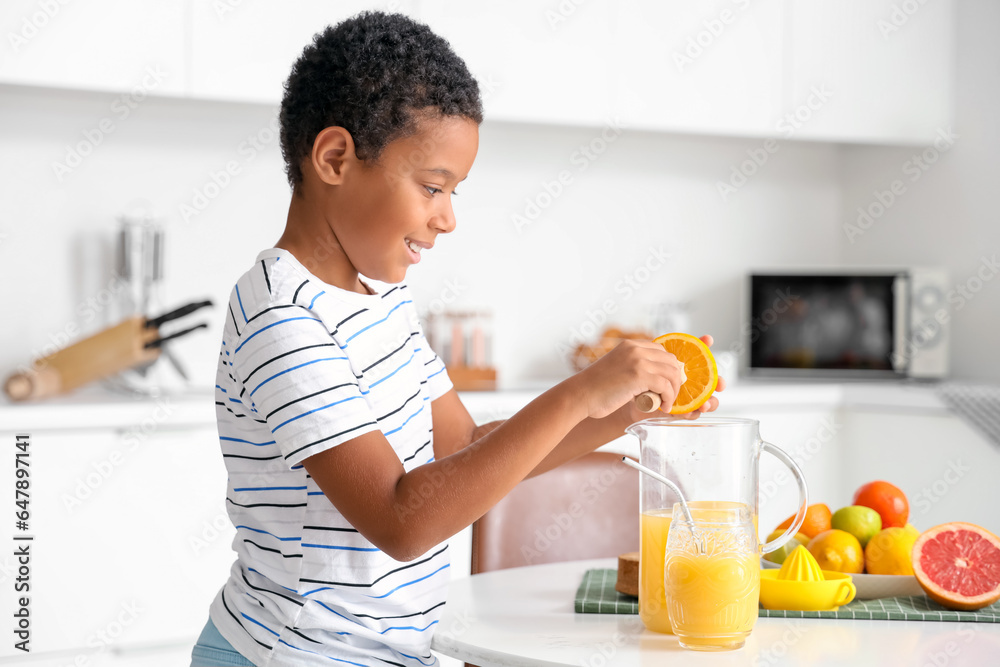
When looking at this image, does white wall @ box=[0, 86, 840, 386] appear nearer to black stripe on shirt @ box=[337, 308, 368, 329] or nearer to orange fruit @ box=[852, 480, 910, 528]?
black stripe on shirt @ box=[337, 308, 368, 329]

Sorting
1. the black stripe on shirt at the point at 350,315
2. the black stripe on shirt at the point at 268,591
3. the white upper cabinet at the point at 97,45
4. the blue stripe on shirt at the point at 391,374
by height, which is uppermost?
the white upper cabinet at the point at 97,45

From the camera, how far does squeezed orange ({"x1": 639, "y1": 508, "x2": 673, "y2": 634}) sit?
842mm

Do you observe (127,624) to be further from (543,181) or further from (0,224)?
(543,181)

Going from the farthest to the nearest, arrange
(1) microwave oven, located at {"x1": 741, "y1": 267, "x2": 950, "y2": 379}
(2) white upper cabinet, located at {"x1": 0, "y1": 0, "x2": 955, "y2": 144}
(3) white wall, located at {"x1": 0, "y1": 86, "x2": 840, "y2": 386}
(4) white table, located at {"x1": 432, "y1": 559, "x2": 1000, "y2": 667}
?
(1) microwave oven, located at {"x1": 741, "y1": 267, "x2": 950, "y2": 379} → (3) white wall, located at {"x1": 0, "y1": 86, "x2": 840, "y2": 386} → (2) white upper cabinet, located at {"x1": 0, "y1": 0, "x2": 955, "y2": 144} → (4) white table, located at {"x1": 432, "y1": 559, "x2": 1000, "y2": 667}

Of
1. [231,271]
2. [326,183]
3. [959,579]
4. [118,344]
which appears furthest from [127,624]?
[959,579]

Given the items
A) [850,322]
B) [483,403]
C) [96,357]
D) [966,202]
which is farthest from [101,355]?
[966,202]

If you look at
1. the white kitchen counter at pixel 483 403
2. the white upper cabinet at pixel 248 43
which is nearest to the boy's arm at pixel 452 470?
the white kitchen counter at pixel 483 403

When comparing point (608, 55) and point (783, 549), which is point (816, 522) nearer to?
point (783, 549)

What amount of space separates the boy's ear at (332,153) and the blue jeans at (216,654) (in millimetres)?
434

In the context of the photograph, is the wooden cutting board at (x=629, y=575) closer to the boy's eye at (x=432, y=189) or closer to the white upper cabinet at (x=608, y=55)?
the boy's eye at (x=432, y=189)

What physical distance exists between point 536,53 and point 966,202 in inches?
49.4

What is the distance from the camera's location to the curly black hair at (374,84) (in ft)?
2.85

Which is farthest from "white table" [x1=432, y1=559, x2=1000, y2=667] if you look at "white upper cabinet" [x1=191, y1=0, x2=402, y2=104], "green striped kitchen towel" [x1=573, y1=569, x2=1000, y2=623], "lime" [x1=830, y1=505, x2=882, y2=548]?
"white upper cabinet" [x1=191, y1=0, x2=402, y2=104]

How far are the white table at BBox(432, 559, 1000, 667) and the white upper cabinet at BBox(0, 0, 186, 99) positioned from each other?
1439mm
